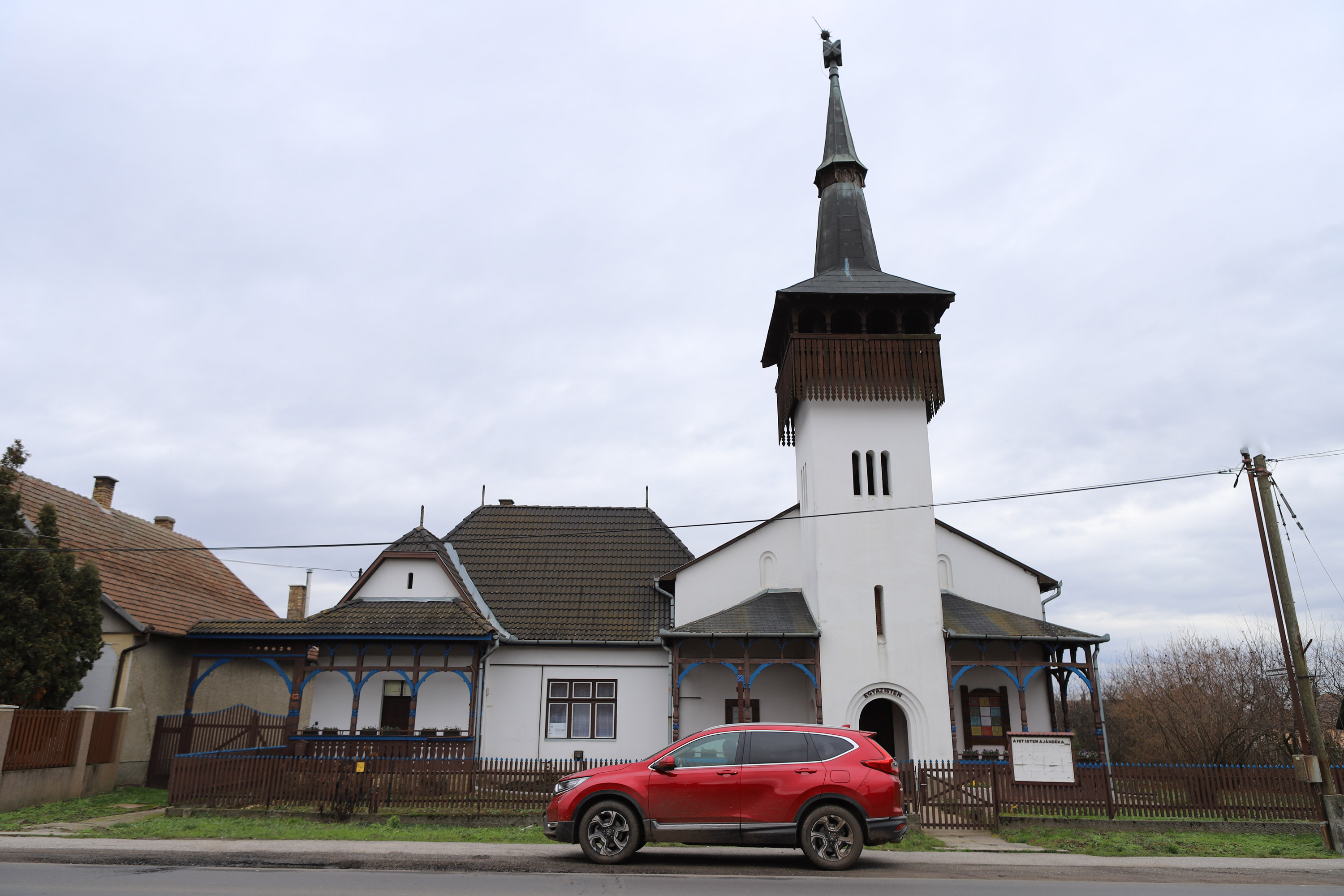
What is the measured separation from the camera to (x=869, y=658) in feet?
61.1

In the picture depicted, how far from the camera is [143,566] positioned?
22.2m

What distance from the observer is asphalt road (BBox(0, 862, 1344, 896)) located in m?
8.41

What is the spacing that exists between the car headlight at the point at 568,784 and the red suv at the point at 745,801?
0.02 metres

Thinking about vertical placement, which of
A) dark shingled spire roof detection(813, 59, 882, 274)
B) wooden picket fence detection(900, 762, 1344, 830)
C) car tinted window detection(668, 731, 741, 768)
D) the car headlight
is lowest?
wooden picket fence detection(900, 762, 1344, 830)

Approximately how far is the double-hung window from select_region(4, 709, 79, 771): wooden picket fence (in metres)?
10.3

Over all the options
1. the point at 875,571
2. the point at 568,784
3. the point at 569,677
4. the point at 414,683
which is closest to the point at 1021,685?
the point at 875,571

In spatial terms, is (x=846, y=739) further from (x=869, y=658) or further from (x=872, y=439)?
(x=872, y=439)

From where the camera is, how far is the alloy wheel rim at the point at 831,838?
9.96m

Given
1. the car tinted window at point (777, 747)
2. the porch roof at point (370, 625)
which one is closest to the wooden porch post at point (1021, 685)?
the car tinted window at point (777, 747)

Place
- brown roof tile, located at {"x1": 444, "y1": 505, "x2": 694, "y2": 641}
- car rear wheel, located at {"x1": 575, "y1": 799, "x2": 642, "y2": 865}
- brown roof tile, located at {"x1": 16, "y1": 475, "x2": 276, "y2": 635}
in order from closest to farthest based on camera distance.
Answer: car rear wheel, located at {"x1": 575, "y1": 799, "x2": 642, "y2": 865}, brown roof tile, located at {"x1": 16, "y1": 475, "x2": 276, "y2": 635}, brown roof tile, located at {"x1": 444, "y1": 505, "x2": 694, "y2": 641}

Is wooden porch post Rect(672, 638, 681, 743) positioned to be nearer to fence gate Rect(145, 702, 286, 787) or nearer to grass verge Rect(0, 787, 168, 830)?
fence gate Rect(145, 702, 286, 787)

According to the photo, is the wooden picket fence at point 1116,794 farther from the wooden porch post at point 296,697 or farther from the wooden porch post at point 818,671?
the wooden porch post at point 296,697

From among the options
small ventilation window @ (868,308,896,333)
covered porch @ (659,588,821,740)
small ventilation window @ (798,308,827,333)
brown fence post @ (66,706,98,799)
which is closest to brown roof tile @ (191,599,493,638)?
brown fence post @ (66,706,98,799)

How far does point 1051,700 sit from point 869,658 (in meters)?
5.85
